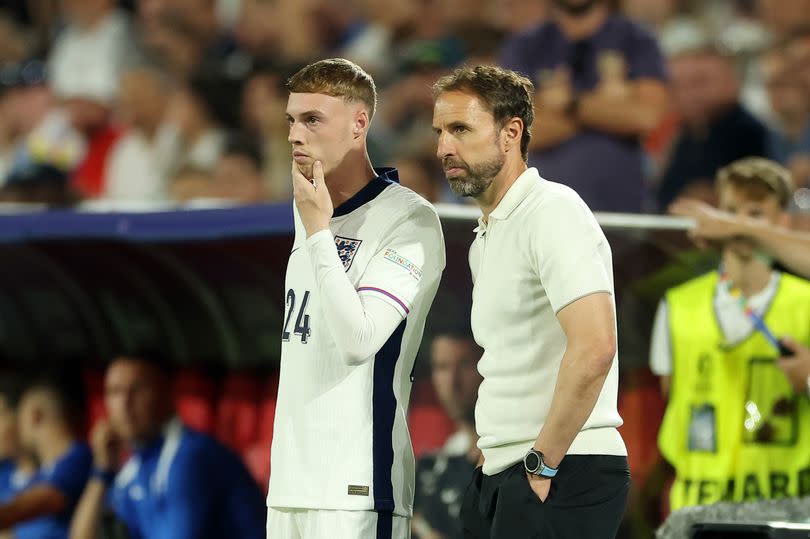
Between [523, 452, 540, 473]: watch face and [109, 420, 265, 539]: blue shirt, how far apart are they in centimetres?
276

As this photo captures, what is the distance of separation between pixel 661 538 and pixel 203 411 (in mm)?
2683

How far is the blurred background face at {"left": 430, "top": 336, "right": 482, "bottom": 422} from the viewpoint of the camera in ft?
15.4

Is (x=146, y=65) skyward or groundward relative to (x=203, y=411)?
skyward

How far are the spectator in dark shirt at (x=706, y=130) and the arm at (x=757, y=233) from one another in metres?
1.75

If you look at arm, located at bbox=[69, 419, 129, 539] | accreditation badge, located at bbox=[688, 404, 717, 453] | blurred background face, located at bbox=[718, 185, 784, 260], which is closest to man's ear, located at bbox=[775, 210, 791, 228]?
blurred background face, located at bbox=[718, 185, 784, 260]

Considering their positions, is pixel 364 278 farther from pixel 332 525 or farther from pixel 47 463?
pixel 47 463

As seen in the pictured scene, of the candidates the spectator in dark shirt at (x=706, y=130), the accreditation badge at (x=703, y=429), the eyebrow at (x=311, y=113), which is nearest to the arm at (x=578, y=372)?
the eyebrow at (x=311, y=113)

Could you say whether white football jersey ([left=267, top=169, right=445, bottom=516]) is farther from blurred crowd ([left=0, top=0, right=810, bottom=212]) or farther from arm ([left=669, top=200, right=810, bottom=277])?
blurred crowd ([left=0, top=0, right=810, bottom=212])

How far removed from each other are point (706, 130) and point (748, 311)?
1864 millimetres

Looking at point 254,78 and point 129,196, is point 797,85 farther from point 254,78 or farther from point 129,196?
point 129,196

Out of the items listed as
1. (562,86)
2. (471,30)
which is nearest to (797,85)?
(562,86)

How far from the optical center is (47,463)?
5953 millimetres

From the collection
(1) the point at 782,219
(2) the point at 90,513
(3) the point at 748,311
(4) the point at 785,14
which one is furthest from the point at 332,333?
(4) the point at 785,14

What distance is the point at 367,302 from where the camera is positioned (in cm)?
299
